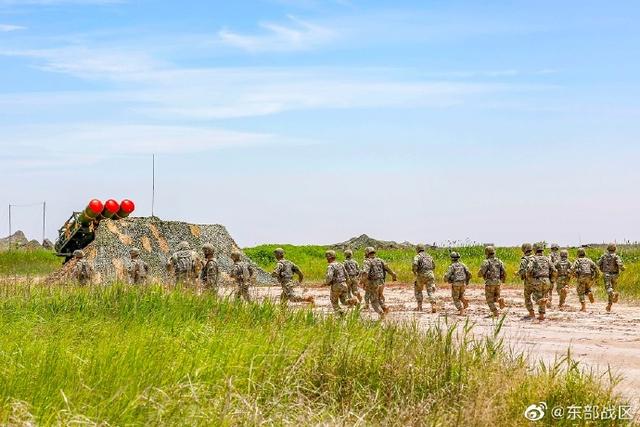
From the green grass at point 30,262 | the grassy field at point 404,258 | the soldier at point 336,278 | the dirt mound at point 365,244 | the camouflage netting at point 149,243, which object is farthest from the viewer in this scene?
the dirt mound at point 365,244

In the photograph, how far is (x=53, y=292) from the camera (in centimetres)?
1541

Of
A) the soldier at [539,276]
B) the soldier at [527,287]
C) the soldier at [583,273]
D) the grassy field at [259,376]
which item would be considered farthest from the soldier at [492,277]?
the grassy field at [259,376]

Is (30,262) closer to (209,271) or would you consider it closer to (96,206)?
(96,206)

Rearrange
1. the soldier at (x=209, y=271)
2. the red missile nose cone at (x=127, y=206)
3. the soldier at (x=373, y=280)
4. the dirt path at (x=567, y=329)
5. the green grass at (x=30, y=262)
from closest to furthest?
the dirt path at (x=567, y=329)
the soldier at (x=209, y=271)
the soldier at (x=373, y=280)
the red missile nose cone at (x=127, y=206)
the green grass at (x=30, y=262)

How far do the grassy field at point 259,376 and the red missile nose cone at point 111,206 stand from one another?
2161cm

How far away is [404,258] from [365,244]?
1047 centimetres

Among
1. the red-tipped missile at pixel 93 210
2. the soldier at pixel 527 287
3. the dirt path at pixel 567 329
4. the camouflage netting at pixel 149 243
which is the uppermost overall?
the red-tipped missile at pixel 93 210

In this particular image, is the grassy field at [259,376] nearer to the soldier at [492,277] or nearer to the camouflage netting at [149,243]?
the soldier at [492,277]

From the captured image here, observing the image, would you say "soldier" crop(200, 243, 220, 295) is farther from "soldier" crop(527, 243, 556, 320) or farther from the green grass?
the green grass

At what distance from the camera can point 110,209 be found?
34156 millimetres

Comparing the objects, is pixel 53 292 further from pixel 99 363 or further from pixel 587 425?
pixel 587 425

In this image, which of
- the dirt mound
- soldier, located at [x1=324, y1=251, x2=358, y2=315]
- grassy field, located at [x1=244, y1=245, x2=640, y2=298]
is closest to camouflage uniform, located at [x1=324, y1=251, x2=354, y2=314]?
soldier, located at [x1=324, y1=251, x2=358, y2=315]

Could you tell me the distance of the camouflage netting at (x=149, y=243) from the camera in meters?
29.5

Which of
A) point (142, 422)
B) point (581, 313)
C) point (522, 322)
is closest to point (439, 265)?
point (581, 313)
